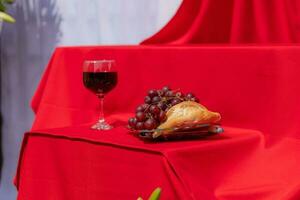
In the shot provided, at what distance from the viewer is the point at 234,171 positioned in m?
1.13

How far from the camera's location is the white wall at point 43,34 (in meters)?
2.34

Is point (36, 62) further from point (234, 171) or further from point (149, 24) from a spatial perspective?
point (234, 171)

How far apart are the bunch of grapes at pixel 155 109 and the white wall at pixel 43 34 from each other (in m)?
1.04

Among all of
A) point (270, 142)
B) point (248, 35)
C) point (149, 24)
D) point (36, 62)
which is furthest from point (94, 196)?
point (36, 62)

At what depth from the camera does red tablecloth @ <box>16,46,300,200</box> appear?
41.6 inches

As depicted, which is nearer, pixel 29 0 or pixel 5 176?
pixel 29 0

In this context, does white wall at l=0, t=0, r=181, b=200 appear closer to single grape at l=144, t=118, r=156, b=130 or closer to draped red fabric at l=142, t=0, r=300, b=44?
draped red fabric at l=142, t=0, r=300, b=44

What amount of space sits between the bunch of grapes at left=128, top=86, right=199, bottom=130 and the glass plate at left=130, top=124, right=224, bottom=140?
15 millimetres

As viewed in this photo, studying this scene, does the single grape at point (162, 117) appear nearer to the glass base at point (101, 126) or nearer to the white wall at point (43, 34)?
the glass base at point (101, 126)

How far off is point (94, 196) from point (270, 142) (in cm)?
42

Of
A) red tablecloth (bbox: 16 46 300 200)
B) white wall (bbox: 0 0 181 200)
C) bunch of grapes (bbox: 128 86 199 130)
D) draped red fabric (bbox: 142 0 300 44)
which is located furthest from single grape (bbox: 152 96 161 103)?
white wall (bbox: 0 0 181 200)

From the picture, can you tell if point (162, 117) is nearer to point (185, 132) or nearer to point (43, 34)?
point (185, 132)

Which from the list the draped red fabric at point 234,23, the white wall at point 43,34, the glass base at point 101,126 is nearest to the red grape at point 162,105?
the glass base at point 101,126

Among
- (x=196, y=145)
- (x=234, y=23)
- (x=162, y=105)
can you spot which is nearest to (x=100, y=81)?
(x=162, y=105)
